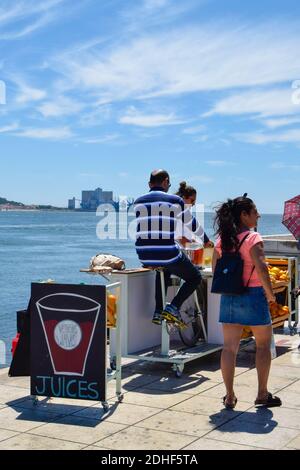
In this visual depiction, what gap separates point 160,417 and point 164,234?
1.89 m

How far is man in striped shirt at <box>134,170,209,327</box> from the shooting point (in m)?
6.82

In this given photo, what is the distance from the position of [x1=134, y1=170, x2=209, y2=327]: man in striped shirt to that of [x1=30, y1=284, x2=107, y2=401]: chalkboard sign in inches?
54.7

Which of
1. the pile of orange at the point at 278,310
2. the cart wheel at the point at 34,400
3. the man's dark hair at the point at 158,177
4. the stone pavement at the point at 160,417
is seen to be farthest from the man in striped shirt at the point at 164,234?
the pile of orange at the point at 278,310

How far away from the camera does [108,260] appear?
7.32m

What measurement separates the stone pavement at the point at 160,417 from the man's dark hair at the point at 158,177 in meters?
1.82

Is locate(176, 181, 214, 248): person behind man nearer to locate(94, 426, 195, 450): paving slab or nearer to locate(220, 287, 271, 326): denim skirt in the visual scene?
locate(220, 287, 271, 326): denim skirt

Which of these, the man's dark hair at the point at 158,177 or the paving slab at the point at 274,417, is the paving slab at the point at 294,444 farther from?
the man's dark hair at the point at 158,177

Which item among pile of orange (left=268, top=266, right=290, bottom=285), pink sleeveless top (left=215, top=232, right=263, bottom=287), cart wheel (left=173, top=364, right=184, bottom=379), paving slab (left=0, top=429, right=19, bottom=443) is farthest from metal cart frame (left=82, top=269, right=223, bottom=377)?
paving slab (left=0, top=429, right=19, bottom=443)

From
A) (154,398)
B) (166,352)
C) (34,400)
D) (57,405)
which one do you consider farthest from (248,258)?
(34,400)

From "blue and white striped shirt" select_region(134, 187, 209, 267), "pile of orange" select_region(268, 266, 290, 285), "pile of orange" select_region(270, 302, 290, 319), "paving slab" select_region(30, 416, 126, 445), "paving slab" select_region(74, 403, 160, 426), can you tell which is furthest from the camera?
"pile of orange" select_region(268, 266, 290, 285)

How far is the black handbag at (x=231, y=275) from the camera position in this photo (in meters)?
5.66

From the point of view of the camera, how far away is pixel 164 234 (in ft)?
22.4
